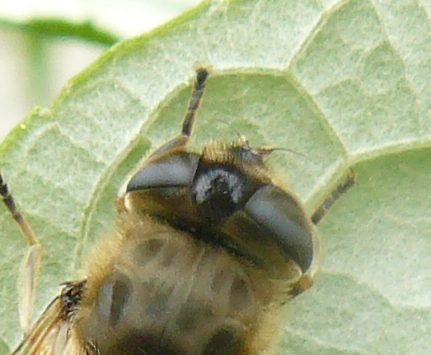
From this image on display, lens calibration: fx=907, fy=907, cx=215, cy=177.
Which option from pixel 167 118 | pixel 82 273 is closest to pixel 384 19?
pixel 167 118

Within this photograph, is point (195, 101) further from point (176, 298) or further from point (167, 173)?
point (176, 298)

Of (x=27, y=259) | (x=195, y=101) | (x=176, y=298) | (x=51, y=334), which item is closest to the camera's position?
(x=176, y=298)

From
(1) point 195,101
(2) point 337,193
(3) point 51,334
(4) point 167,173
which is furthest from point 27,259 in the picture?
(2) point 337,193

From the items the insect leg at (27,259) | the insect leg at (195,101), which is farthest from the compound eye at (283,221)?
the insect leg at (27,259)

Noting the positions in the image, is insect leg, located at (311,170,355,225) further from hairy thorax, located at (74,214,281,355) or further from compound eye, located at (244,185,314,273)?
hairy thorax, located at (74,214,281,355)

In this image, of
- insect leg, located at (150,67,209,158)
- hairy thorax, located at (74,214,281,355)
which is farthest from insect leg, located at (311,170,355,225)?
hairy thorax, located at (74,214,281,355)

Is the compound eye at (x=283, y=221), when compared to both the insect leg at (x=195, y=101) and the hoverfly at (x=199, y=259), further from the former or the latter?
the insect leg at (x=195, y=101)
